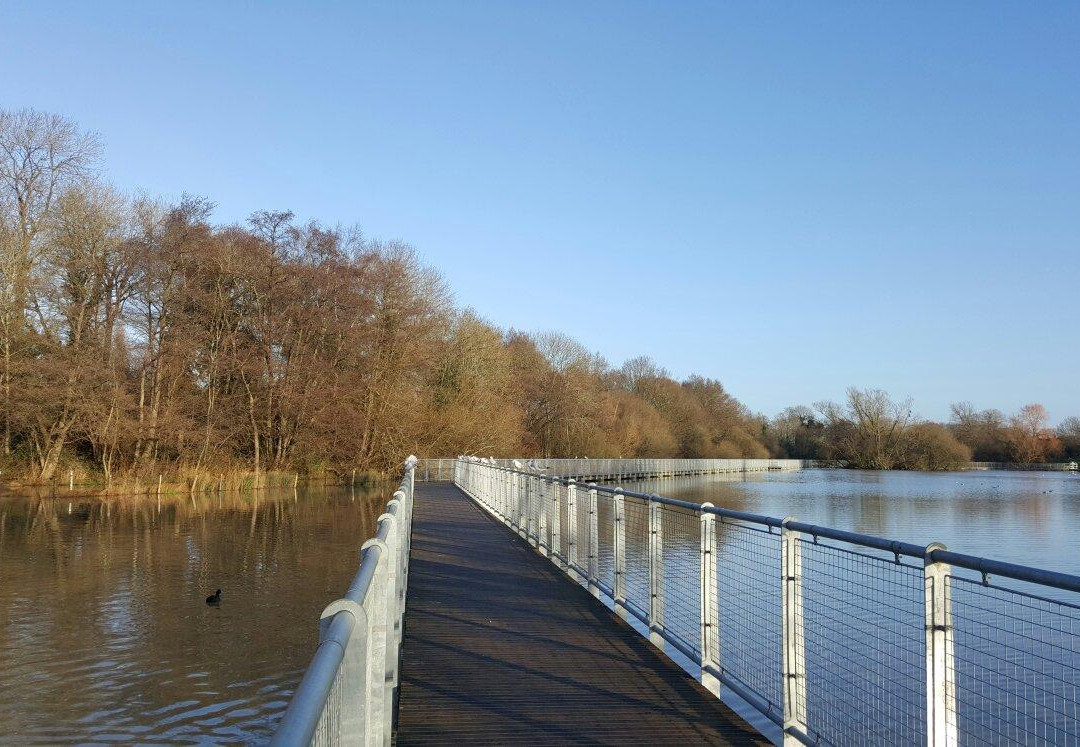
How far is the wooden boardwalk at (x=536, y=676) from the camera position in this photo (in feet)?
16.9

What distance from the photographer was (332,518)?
25.6m

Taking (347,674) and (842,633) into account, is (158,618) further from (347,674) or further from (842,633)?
(347,674)

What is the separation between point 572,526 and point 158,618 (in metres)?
5.72

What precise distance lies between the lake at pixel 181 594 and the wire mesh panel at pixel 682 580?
53 centimetres

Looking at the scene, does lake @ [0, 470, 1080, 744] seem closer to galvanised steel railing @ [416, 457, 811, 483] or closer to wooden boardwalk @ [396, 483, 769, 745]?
wooden boardwalk @ [396, 483, 769, 745]

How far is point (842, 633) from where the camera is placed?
534 cm

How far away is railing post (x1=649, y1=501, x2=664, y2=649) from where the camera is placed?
24.0 ft

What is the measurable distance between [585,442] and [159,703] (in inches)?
2118

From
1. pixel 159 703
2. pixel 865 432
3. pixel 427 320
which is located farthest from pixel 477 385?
pixel 865 432

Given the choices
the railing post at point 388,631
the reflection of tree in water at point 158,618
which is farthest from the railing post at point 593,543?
the railing post at point 388,631

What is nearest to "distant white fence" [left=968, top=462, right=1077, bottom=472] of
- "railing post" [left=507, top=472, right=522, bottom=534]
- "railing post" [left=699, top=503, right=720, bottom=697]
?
"railing post" [left=507, top=472, right=522, bottom=534]

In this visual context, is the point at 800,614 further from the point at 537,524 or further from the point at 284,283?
the point at 284,283

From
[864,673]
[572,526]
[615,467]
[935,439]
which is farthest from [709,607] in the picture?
[935,439]

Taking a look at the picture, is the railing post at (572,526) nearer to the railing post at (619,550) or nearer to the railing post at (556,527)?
the railing post at (556,527)
